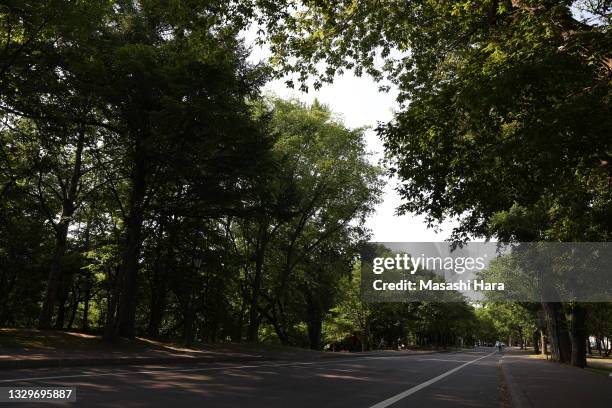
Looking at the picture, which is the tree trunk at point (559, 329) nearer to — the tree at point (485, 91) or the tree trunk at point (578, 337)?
the tree trunk at point (578, 337)

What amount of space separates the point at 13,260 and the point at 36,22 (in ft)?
79.4

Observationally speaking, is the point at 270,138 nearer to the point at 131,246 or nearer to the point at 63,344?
the point at 131,246

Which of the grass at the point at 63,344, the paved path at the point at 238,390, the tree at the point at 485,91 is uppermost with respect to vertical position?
the tree at the point at 485,91

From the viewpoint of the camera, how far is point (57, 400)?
Result: 7285 mm

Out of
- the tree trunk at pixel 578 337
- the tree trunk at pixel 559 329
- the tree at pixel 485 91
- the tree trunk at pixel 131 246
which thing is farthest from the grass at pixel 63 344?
the tree trunk at pixel 559 329

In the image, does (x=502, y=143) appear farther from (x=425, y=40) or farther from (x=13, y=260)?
(x=13, y=260)

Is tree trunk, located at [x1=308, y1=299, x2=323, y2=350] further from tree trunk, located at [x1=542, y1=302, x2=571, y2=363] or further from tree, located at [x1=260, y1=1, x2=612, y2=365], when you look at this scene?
tree, located at [x1=260, y1=1, x2=612, y2=365]

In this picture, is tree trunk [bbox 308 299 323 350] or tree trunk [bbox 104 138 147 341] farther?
tree trunk [bbox 308 299 323 350]

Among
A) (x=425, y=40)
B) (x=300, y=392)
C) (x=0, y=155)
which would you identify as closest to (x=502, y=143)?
(x=425, y=40)

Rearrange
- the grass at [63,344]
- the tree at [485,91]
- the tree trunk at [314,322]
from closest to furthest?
the tree at [485,91]
the grass at [63,344]
the tree trunk at [314,322]

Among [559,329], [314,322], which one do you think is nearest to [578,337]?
[559,329]

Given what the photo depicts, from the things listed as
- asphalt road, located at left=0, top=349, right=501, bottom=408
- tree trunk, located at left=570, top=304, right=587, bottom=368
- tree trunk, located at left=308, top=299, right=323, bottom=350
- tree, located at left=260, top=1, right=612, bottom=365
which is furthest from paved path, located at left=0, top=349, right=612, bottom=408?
tree trunk, located at left=308, top=299, right=323, bottom=350

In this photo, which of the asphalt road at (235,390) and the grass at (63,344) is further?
the grass at (63,344)

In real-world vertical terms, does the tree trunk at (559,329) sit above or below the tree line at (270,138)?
below
